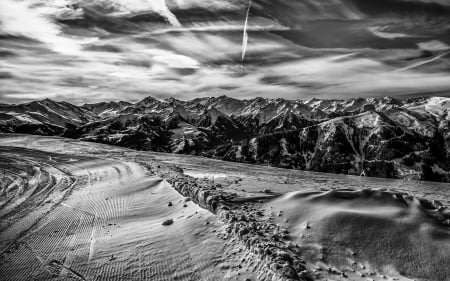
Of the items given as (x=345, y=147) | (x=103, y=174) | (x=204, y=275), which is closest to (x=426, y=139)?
(x=345, y=147)

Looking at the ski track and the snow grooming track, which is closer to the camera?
the snow grooming track

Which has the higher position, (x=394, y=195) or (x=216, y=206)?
(x=394, y=195)

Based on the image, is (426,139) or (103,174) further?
(426,139)

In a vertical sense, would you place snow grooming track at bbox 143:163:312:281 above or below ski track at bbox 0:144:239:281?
above

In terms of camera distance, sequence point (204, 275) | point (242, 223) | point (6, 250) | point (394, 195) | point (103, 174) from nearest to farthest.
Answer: point (204, 275)
point (6, 250)
point (242, 223)
point (394, 195)
point (103, 174)

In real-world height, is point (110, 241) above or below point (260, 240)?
below

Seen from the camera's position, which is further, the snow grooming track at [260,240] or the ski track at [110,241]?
the ski track at [110,241]

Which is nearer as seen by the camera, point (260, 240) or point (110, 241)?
point (260, 240)

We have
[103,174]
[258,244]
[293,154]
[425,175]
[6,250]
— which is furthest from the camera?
[293,154]

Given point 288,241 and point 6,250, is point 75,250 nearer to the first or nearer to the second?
point 6,250

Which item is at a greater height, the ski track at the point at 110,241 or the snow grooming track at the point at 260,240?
the snow grooming track at the point at 260,240
